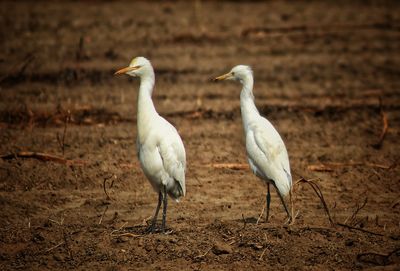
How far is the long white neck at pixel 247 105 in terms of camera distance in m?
8.56

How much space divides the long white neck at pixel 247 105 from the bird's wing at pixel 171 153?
118 cm

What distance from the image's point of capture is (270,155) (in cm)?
808

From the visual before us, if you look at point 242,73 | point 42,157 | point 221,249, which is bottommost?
point 221,249

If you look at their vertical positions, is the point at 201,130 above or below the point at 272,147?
below

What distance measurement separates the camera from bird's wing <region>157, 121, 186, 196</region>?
7648mm

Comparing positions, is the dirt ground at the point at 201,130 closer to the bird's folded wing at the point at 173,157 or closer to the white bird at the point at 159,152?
the white bird at the point at 159,152

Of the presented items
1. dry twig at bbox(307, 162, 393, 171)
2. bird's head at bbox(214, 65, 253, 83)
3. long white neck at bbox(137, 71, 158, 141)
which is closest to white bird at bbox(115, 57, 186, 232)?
long white neck at bbox(137, 71, 158, 141)

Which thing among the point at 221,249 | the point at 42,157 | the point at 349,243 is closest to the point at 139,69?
the point at 221,249

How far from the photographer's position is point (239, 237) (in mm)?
7352

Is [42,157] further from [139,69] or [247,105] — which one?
[247,105]

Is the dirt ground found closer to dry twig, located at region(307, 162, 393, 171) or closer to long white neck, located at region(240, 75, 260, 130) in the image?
dry twig, located at region(307, 162, 393, 171)

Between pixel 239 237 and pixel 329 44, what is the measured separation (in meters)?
9.69

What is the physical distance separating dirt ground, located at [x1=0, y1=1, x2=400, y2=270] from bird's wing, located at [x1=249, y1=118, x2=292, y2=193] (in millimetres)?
565

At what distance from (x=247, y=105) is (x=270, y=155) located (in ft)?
2.81
